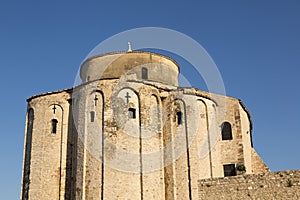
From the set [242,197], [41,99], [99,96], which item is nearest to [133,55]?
[99,96]

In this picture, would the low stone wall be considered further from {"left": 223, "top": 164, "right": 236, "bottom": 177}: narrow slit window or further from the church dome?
the church dome

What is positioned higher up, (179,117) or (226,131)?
(179,117)

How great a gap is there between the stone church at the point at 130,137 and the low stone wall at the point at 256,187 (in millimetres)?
1411

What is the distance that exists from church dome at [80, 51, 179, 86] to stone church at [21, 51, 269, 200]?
2.3 inches

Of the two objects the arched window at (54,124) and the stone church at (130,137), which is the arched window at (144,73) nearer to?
the stone church at (130,137)

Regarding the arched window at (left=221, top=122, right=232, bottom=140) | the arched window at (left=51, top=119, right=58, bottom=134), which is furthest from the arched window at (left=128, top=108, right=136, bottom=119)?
the arched window at (left=221, top=122, right=232, bottom=140)

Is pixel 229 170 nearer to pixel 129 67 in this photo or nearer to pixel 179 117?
pixel 179 117

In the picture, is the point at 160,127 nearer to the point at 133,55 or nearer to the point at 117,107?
the point at 117,107

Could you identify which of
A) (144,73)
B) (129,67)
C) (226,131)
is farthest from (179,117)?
(129,67)

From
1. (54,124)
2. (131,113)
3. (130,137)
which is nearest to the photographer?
(130,137)

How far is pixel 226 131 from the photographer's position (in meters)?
24.0

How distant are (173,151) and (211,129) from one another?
2.74 meters

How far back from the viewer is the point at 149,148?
21.4m

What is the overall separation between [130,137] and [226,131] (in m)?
6.08
